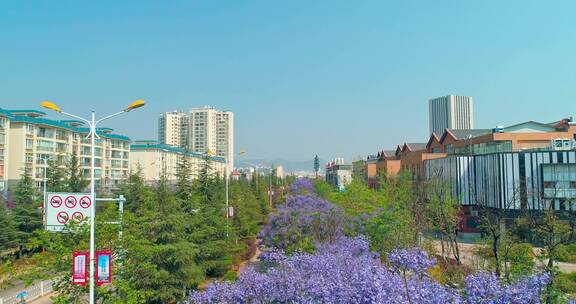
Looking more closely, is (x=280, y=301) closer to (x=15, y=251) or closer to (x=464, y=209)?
(x=15, y=251)

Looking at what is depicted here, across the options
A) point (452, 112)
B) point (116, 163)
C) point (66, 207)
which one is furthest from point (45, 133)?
point (452, 112)

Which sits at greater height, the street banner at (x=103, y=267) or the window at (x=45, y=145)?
the window at (x=45, y=145)

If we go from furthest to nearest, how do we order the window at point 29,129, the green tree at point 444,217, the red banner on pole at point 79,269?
the window at point 29,129 < the green tree at point 444,217 < the red banner on pole at point 79,269

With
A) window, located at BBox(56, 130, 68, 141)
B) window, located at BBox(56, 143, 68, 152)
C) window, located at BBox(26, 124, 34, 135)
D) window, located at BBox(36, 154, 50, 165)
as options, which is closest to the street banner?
window, located at BBox(26, 124, 34, 135)

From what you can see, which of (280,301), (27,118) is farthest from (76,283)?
(27,118)

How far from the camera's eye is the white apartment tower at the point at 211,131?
4441 inches

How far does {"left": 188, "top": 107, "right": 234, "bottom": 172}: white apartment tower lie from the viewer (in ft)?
→ 370

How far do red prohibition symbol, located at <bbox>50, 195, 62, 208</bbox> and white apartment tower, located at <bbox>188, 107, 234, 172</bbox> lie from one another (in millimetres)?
100100

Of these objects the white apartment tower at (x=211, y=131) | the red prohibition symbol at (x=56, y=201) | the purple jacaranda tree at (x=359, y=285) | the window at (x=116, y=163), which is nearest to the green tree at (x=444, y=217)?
the purple jacaranda tree at (x=359, y=285)

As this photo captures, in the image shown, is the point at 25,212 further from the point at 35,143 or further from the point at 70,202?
the point at 70,202

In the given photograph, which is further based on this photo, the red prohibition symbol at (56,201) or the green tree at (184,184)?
the green tree at (184,184)

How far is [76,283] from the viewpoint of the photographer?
847cm

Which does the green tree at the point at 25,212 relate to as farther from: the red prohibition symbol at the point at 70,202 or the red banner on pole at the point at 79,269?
the red banner on pole at the point at 79,269

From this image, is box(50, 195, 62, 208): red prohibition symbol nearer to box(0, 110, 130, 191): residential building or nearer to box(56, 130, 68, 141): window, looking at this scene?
box(0, 110, 130, 191): residential building
